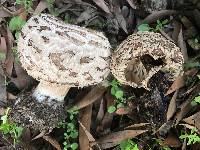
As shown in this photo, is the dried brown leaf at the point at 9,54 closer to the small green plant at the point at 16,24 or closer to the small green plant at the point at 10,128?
the small green plant at the point at 16,24

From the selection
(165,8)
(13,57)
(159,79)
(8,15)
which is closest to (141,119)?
(159,79)

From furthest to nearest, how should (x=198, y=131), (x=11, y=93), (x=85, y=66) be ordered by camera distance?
(x=11, y=93) < (x=198, y=131) < (x=85, y=66)

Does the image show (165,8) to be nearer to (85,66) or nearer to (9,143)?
(85,66)

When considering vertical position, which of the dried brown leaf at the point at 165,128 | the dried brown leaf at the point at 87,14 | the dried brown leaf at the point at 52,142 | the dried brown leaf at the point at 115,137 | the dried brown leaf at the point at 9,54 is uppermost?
the dried brown leaf at the point at 87,14

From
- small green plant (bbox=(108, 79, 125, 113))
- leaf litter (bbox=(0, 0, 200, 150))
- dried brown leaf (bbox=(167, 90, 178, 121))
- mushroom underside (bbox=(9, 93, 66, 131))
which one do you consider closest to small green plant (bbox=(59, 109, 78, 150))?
leaf litter (bbox=(0, 0, 200, 150))

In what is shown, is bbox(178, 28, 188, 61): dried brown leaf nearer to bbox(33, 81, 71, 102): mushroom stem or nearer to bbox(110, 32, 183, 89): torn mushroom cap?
bbox(110, 32, 183, 89): torn mushroom cap

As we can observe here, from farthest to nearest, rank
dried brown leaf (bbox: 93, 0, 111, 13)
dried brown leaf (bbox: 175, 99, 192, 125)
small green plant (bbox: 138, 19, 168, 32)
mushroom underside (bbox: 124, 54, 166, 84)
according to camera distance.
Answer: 1. dried brown leaf (bbox: 93, 0, 111, 13)
2. small green plant (bbox: 138, 19, 168, 32)
3. dried brown leaf (bbox: 175, 99, 192, 125)
4. mushroom underside (bbox: 124, 54, 166, 84)

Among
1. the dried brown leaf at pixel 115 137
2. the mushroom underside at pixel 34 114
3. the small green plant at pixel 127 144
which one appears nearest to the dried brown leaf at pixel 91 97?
the mushroom underside at pixel 34 114
